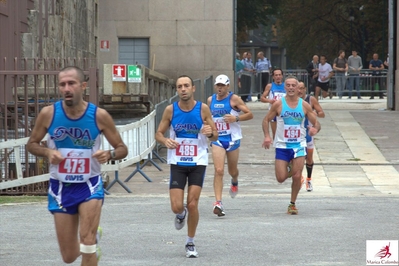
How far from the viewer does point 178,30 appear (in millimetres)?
36031

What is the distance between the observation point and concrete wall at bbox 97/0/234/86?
3588cm

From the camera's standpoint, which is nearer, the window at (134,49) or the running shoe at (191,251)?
the running shoe at (191,251)

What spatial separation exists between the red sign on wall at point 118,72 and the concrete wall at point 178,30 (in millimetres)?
9145

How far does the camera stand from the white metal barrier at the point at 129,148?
50.0ft

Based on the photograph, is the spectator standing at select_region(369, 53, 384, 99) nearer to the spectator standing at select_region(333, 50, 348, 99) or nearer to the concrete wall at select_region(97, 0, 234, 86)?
the spectator standing at select_region(333, 50, 348, 99)

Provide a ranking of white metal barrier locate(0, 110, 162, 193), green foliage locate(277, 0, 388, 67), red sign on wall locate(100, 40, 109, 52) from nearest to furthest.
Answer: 1. white metal barrier locate(0, 110, 162, 193)
2. red sign on wall locate(100, 40, 109, 52)
3. green foliage locate(277, 0, 388, 67)

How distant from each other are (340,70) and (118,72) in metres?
14.5

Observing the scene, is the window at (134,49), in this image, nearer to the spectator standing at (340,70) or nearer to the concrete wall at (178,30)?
the concrete wall at (178,30)

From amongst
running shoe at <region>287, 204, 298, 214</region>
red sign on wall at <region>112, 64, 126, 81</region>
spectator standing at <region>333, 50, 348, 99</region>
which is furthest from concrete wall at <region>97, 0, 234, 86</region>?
running shoe at <region>287, 204, 298, 214</region>

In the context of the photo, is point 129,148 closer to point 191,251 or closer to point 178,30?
point 191,251

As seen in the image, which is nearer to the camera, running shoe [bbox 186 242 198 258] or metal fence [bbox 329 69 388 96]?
running shoe [bbox 186 242 198 258]

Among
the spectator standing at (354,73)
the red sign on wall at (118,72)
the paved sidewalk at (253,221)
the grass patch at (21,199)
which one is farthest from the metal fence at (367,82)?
the grass patch at (21,199)

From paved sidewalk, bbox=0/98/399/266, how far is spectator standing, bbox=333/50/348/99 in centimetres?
1755

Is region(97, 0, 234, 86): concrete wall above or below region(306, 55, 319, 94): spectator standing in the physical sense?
above
